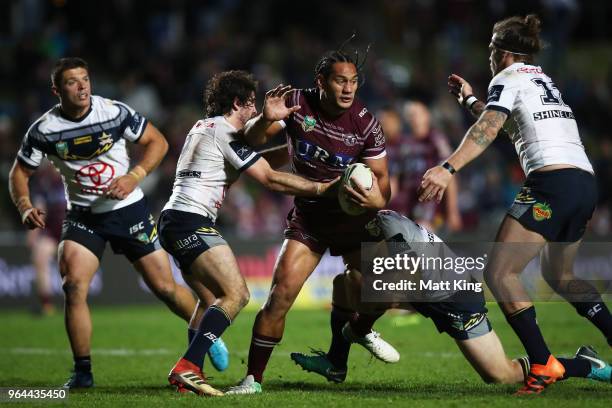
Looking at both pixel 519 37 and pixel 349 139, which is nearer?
pixel 519 37

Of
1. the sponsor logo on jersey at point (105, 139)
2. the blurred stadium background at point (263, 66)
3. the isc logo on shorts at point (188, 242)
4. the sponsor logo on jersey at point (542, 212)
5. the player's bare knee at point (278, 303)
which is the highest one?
the blurred stadium background at point (263, 66)

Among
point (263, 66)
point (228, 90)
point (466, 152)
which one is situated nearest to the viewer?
point (466, 152)

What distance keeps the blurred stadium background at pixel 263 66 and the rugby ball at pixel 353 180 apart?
27.3ft

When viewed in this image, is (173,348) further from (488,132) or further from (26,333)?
(488,132)

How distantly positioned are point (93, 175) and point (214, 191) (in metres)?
1.34

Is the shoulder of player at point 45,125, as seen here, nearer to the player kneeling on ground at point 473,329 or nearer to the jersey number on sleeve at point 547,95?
the player kneeling on ground at point 473,329

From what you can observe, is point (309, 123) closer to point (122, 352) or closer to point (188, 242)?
point (188, 242)

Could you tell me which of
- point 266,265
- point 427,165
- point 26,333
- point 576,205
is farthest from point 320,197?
point 266,265

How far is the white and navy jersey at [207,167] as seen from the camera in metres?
7.06

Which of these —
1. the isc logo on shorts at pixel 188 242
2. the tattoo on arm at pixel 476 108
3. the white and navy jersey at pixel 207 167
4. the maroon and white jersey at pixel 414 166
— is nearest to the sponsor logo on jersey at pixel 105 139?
the white and navy jersey at pixel 207 167

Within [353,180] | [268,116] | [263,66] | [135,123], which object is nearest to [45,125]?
[135,123]

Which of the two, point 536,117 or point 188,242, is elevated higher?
point 536,117

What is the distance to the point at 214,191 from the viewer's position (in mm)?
7227

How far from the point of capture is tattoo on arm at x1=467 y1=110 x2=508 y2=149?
6.42m
